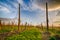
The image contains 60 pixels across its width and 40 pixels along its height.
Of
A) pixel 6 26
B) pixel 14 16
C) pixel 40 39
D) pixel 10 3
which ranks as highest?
pixel 10 3

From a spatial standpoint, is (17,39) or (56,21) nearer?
(17,39)

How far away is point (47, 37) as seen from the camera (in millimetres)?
3605

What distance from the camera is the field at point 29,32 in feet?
11.3

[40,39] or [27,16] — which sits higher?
[27,16]

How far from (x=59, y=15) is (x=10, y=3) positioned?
1.13m

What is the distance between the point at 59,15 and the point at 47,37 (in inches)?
22.4

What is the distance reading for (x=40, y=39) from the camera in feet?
11.8

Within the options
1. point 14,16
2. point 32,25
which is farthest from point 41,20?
point 14,16

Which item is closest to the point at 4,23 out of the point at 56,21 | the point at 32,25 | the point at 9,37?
the point at 9,37

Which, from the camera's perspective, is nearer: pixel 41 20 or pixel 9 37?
pixel 9 37

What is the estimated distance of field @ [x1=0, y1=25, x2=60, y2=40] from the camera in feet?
11.3

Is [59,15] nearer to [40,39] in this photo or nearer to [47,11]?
[47,11]

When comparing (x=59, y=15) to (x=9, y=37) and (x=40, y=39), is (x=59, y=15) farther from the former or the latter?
(x=9, y=37)

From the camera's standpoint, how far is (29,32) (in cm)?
358
